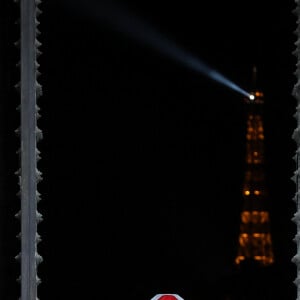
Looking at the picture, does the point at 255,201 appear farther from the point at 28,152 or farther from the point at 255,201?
the point at 28,152

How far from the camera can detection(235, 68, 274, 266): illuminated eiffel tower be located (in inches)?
1064

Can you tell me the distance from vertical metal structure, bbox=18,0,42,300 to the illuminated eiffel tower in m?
19.8

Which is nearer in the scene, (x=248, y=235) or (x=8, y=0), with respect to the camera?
(x=8, y=0)

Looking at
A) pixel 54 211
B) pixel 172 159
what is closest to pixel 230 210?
pixel 172 159

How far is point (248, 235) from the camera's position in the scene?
28.6 m

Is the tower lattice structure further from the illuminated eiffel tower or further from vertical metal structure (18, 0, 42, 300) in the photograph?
vertical metal structure (18, 0, 42, 300)

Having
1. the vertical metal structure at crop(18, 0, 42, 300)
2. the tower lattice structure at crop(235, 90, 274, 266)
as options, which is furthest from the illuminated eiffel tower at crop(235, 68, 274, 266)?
the vertical metal structure at crop(18, 0, 42, 300)

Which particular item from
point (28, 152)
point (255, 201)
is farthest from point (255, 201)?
point (28, 152)

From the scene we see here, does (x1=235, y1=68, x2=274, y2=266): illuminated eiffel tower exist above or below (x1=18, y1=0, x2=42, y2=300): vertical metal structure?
above

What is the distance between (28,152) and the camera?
6.97m

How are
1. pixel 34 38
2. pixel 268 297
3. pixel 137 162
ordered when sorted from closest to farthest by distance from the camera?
pixel 34 38 → pixel 137 162 → pixel 268 297

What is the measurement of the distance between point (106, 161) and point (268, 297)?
10791 mm

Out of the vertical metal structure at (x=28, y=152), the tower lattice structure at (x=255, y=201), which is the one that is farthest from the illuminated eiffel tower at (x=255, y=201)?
the vertical metal structure at (x=28, y=152)

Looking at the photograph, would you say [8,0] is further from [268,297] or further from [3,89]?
[268,297]
